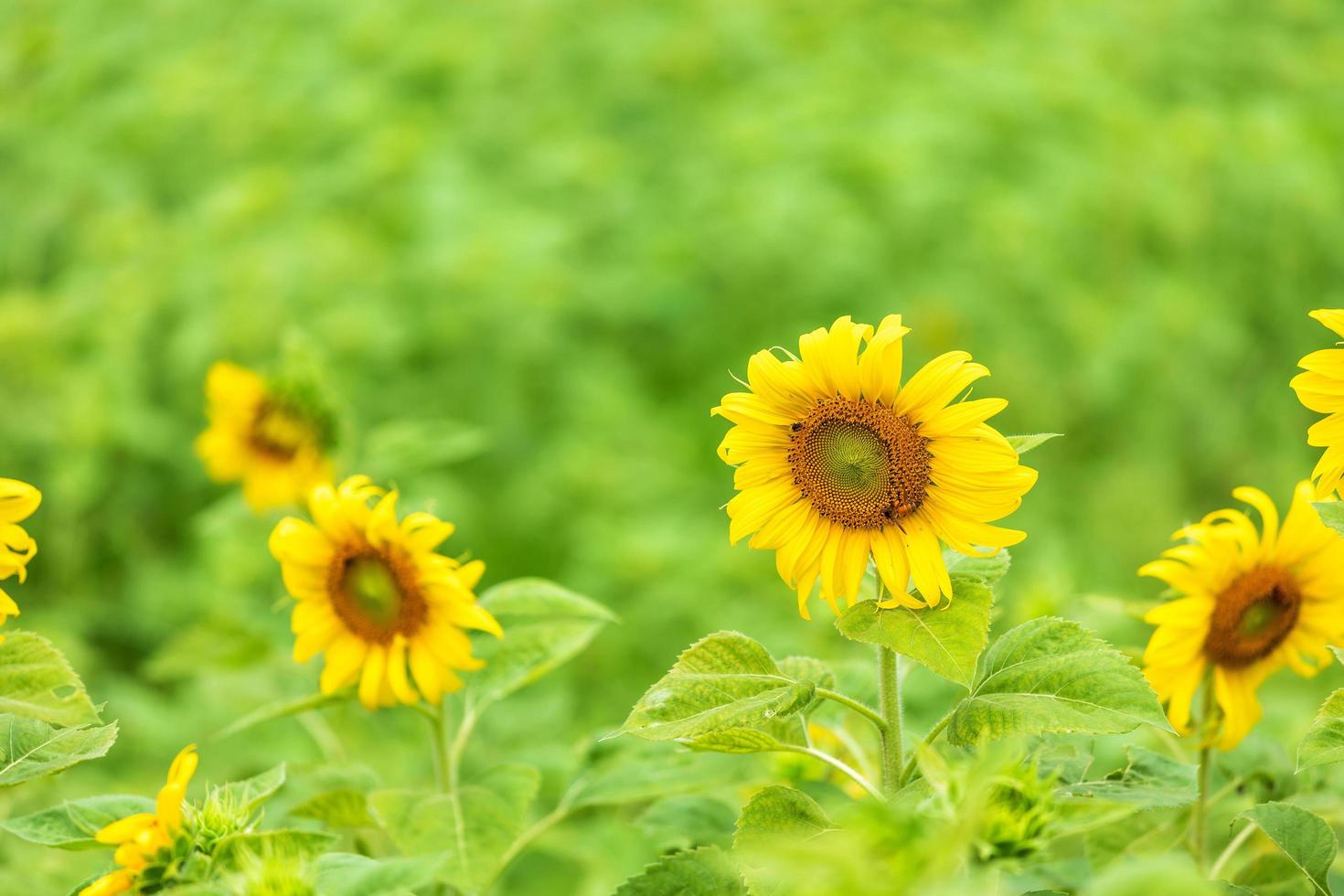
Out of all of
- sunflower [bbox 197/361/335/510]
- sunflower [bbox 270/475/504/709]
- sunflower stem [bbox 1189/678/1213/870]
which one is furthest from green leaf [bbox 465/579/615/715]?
sunflower [bbox 197/361/335/510]

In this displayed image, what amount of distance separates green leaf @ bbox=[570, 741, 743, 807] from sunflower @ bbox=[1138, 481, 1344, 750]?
1.11 ft

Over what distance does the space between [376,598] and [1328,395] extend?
71 centimetres

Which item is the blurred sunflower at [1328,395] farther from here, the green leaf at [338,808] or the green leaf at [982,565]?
the green leaf at [338,808]

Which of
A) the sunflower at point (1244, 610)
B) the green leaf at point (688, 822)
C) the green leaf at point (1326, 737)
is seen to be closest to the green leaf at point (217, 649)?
the green leaf at point (688, 822)

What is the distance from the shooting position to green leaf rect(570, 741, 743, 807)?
957 millimetres

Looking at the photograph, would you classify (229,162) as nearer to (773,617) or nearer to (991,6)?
(773,617)

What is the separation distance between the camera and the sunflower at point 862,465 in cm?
81

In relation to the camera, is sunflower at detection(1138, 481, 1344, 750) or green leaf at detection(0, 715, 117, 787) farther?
sunflower at detection(1138, 481, 1344, 750)

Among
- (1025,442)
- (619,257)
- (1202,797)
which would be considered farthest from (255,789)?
(619,257)

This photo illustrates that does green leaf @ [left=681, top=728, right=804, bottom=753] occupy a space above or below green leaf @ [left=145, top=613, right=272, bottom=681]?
above

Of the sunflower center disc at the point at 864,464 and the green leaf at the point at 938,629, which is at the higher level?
the sunflower center disc at the point at 864,464

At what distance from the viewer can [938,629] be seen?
75 cm

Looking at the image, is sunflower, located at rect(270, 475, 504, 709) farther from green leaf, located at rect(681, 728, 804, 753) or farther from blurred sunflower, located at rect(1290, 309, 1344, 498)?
blurred sunflower, located at rect(1290, 309, 1344, 498)

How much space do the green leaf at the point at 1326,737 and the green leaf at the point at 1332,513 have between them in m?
0.11
